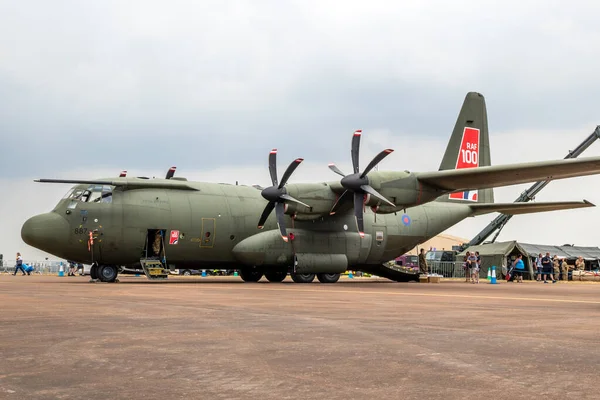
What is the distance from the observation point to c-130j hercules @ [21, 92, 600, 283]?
2617cm

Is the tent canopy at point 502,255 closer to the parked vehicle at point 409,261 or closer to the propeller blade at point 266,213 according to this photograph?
the parked vehicle at point 409,261

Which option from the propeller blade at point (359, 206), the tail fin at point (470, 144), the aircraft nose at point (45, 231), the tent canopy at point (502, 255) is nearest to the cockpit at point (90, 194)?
the aircraft nose at point (45, 231)

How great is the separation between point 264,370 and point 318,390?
96 centimetres

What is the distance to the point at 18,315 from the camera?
1073cm

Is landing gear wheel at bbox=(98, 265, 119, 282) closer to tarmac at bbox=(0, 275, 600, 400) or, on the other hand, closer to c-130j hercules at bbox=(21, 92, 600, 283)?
c-130j hercules at bbox=(21, 92, 600, 283)

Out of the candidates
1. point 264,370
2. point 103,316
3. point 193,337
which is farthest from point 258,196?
point 264,370

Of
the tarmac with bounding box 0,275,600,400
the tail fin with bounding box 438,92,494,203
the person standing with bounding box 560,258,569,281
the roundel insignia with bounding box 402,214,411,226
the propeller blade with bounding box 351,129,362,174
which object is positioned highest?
the tail fin with bounding box 438,92,494,203

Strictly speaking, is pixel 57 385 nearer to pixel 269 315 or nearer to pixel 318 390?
pixel 318 390

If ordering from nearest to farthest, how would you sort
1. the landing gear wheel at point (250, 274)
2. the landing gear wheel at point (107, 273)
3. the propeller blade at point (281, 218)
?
the propeller blade at point (281, 218) → the landing gear wheel at point (107, 273) → the landing gear wheel at point (250, 274)

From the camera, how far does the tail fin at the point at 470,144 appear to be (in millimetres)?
33969

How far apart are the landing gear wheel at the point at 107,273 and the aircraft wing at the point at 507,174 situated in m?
13.1

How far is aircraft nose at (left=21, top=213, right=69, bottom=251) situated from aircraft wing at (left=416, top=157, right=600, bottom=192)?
1419cm

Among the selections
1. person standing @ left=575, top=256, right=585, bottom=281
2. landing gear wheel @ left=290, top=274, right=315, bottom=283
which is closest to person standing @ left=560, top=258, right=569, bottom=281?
person standing @ left=575, top=256, right=585, bottom=281

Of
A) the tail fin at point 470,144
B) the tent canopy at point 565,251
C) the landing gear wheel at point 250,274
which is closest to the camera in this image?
the landing gear wheel at point 250,274
